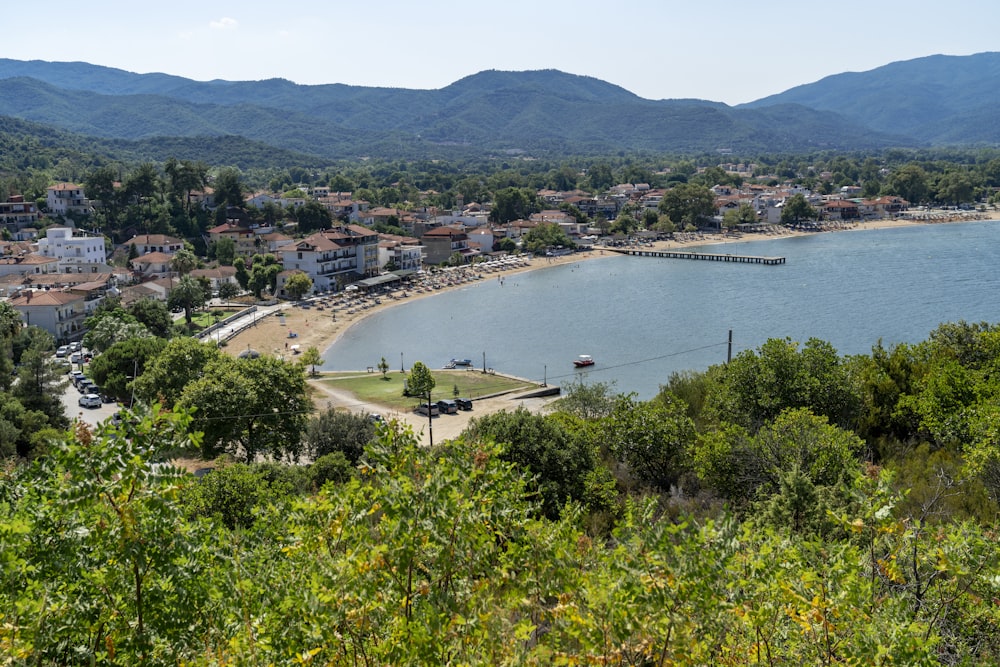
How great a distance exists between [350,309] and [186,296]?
8.13 m

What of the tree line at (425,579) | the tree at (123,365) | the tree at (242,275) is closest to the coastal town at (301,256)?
the tree at (242,275)

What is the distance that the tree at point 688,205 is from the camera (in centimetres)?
7325

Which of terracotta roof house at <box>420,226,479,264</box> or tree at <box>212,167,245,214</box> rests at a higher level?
tree at <box>212,167,245,214</box>

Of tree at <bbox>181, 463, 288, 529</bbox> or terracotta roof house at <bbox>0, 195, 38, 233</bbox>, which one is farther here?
terracotta roof house at <bbox>0, 195, 38, 233</bbox>

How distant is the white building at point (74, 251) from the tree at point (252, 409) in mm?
27547

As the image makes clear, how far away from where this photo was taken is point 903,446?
1270 cm

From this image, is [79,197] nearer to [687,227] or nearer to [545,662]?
[687,227]

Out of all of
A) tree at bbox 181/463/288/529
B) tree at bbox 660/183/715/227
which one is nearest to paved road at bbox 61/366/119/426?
tree at bbox 181/463/288/529

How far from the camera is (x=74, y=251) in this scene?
1630 inches

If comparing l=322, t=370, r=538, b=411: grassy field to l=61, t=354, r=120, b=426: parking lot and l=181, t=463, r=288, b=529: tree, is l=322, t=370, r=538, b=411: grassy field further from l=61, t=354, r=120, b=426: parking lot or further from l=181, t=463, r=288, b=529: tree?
l=181, t=463, r=288, b=529: tree

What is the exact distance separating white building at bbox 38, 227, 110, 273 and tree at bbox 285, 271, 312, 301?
9.92m

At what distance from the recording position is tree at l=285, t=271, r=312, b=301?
40406mm

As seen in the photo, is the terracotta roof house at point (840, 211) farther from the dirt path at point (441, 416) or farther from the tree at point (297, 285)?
the dirt path at point (441, 416)

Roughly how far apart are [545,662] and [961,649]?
98.9 inches
